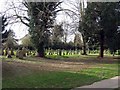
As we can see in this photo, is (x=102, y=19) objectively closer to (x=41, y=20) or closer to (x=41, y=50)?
(x=41, y=20)

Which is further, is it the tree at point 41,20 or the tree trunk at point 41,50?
the tree trunk at point 41,50

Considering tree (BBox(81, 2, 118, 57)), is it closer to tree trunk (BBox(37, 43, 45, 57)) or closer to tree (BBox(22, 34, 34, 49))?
tree trunk (BBox(37, 43, 45, 57))

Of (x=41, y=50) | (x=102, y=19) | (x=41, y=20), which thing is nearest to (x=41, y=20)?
(x=41, y=20)

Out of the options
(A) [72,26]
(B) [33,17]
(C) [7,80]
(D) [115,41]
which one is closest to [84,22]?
(A) [72,26]

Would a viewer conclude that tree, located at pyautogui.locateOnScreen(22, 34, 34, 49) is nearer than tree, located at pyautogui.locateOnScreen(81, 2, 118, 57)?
No

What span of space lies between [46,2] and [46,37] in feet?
14.9

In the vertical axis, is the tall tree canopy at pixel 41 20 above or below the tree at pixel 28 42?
above

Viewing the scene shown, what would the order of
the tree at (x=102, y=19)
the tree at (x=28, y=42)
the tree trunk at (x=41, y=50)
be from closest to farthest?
the tree trunk at (x=41, y=50)
the tree at (x=102, y=19)
the tree at (x=28, y=42)

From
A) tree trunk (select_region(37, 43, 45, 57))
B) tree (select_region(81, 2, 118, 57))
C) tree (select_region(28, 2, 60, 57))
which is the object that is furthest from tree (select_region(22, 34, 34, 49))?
tree (select_region(81, 2, 118, 57))

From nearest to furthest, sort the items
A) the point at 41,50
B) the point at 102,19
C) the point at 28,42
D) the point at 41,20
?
the point at 41,20
the point at 41,50
the point at 102,19
the point at 28,42

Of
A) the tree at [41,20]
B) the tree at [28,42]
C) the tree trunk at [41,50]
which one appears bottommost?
the tree trunk at [41,50]

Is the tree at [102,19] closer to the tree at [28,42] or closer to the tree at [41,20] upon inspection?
the tree at [41,20]

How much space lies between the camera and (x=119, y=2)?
46.4m

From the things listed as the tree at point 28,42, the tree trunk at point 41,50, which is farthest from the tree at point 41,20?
the tree at point 28,42
